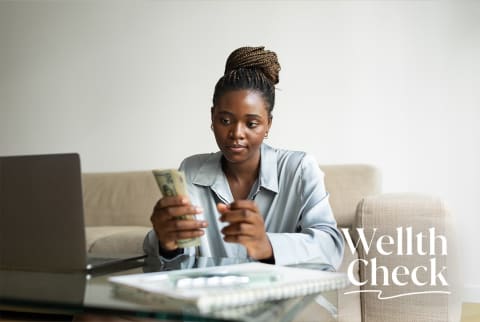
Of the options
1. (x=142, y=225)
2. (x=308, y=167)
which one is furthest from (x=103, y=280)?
(x=142, y=225)

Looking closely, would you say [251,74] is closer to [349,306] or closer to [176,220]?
[176,220]

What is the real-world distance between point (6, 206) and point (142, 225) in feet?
5.75

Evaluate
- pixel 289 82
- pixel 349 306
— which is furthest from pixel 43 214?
pixel 289 82

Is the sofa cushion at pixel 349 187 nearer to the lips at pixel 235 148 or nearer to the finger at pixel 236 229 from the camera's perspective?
the lips at pixel 235 148

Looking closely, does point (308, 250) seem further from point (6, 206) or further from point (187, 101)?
point (187, 101)

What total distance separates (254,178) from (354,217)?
2.77 feet

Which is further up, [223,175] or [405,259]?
[223,175]

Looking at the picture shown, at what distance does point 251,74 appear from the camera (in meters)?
1.44

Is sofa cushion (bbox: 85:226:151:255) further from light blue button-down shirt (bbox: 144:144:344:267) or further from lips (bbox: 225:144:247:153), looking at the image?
lips (bbox: 225:144:247:153)

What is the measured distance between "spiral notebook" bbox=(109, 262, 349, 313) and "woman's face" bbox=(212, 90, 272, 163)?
17.5 inches

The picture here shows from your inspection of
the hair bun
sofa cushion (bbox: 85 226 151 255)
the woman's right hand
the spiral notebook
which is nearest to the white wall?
sofa cushion (bbox: 85 226 151 255)

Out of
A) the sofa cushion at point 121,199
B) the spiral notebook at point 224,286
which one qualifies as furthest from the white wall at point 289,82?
the spiral notebook at point 224,286

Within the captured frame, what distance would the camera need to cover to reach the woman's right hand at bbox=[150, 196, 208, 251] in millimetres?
1062

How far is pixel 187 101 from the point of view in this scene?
317 centimetres
